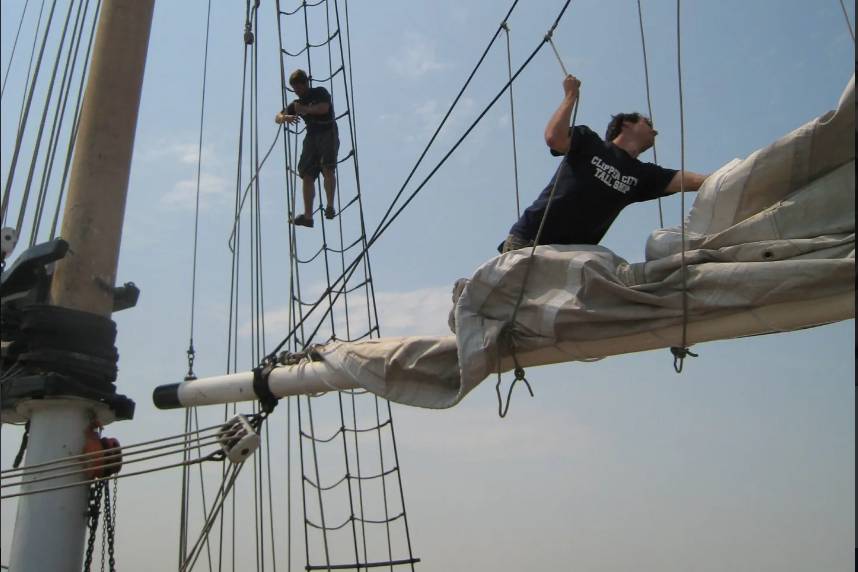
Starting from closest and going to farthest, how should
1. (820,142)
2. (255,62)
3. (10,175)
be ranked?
(820,142)
(10,175)
(255,62)

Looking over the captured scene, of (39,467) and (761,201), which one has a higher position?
(761,201)

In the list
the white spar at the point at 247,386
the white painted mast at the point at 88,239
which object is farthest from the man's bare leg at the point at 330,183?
the white spar at the point at 247,386

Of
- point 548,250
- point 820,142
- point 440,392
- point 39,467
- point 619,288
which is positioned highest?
point 820,142

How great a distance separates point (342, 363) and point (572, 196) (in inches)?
53.0

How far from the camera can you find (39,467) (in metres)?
3.90

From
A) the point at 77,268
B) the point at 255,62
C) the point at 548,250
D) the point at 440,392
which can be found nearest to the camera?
the point at 548,250

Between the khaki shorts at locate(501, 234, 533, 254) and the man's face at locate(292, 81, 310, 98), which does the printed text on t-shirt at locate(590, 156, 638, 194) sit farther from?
the man's face at locate(292, 81, 310, 98)

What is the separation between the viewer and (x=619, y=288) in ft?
10.2

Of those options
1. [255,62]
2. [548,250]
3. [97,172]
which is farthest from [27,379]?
[255,62]

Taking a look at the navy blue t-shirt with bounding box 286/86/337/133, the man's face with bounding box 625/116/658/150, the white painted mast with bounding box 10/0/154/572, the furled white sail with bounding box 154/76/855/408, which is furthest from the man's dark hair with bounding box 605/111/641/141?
the navy blue t-shirt with bounding box 286/86/337/133

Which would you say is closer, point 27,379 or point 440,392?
point 440,392

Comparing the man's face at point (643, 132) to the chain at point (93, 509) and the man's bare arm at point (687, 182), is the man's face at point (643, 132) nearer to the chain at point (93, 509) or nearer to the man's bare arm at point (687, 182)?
the man's bare arm at point (687, 182)

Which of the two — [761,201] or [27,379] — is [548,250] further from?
[27,379]

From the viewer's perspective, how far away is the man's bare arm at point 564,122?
3.54 m
